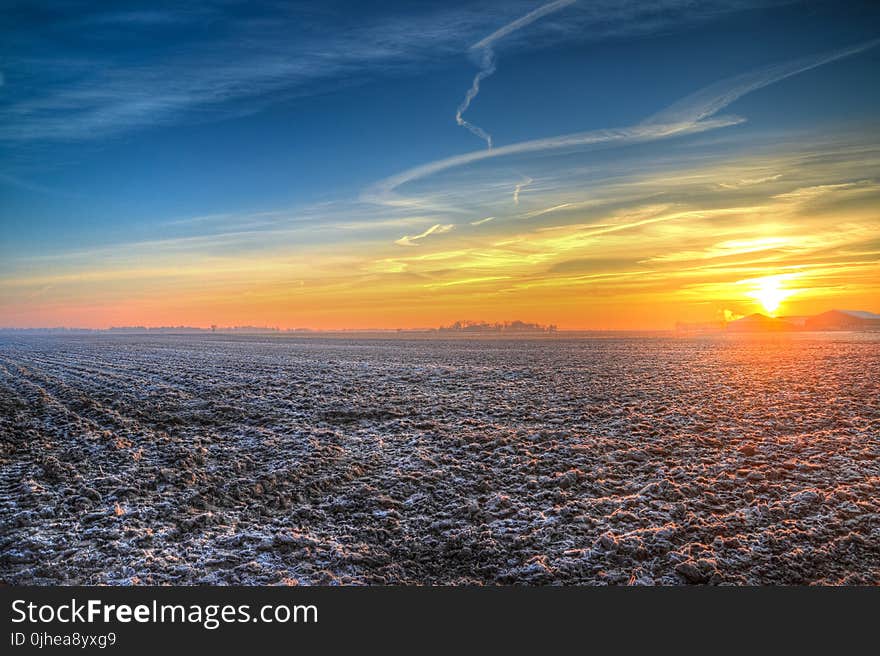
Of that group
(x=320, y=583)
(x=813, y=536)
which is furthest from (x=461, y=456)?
(x=813, y=536)

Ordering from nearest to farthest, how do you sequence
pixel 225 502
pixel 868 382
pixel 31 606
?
pixel 31 606, pixel 225 502, pixel 868 382

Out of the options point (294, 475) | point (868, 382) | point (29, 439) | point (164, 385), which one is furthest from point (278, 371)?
point (868, 382)

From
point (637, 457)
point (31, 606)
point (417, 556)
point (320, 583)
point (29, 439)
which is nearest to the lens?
point (31, 606)

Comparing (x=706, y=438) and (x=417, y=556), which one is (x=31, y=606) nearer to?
(x=417, y=556)

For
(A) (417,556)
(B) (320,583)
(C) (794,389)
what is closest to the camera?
(B) (320,583)

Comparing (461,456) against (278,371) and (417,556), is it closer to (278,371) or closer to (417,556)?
(417,556)

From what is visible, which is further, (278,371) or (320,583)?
(278,371)
